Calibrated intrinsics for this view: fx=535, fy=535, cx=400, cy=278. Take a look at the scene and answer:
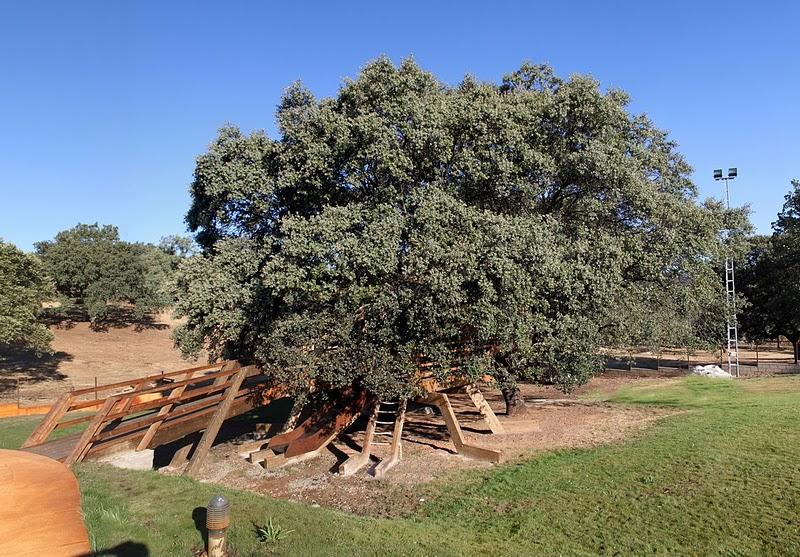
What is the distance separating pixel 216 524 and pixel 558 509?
5.82 m

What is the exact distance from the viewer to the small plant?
6911mm

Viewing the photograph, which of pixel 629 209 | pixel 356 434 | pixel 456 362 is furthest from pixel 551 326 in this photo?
pixel 356 434

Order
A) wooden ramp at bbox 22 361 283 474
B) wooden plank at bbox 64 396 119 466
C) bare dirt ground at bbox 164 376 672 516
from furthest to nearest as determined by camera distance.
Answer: bare dirt ground at bbox 164 376 672 516 → wooden ramp at bbox 22 361 283 474 → wooden plank at bbox 64 396 119 466

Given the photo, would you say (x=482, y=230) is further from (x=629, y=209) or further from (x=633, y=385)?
(x=633, y=385)

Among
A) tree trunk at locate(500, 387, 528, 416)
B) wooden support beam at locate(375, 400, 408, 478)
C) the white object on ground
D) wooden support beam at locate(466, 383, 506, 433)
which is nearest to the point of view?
wooden support beam at locate(375, 400, 408, 478)

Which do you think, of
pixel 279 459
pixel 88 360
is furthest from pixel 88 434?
pixel 88 360

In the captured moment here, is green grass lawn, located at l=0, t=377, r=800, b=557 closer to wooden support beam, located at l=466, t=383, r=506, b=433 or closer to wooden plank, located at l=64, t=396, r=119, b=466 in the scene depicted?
wooden plank, located at l=64, t=396, r=119, b=466

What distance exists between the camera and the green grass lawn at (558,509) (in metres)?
7.21

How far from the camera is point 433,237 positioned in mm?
12273

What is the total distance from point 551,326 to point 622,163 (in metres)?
4.82

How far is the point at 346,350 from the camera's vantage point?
42.6ft

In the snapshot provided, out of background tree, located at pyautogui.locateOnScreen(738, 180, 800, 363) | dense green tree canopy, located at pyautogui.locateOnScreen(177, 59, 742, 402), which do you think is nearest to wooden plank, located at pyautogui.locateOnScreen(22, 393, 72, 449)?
dense green tree canopy, located at pyautogui.locateOnScreen(177, 59, 742, 402)

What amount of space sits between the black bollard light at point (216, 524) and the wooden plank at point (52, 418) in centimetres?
585

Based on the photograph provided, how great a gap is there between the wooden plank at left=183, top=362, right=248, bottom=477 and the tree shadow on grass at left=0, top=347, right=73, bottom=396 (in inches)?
1060
